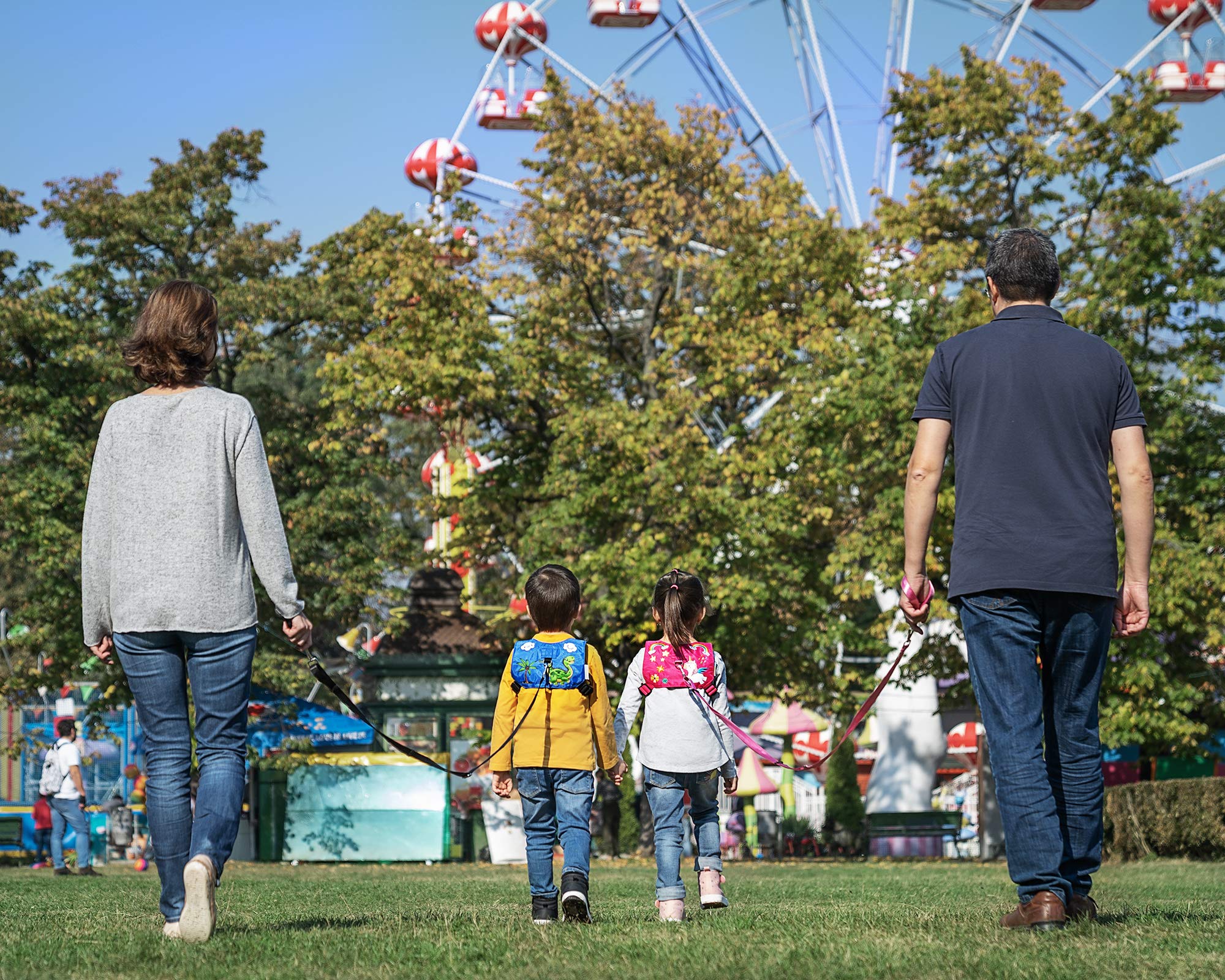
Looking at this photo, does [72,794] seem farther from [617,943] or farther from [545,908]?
[617,943]

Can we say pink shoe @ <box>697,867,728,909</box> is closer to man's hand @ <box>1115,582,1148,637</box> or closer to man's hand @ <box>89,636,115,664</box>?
man's hand @ <box>1115,582,1148,637</box>

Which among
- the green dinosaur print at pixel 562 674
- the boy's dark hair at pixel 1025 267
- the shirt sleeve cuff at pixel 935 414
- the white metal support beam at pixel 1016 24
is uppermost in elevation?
the white metal support beam at pixel 1016 24

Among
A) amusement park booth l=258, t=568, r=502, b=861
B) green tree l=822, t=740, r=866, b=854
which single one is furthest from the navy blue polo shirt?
green tree l=822, t=740, r=866, b=854

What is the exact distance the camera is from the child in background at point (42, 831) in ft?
75.6

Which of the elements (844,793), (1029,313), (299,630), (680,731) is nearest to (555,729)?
(680,731)

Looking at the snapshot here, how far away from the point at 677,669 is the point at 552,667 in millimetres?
834

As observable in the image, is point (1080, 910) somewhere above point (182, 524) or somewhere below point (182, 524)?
below

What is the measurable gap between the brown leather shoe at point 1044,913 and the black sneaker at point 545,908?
1.99m

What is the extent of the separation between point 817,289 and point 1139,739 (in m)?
8.97

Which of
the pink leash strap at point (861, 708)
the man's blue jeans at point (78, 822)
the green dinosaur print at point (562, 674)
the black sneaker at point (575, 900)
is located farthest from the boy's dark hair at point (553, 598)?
the man's blue jeans at point (78, 822)

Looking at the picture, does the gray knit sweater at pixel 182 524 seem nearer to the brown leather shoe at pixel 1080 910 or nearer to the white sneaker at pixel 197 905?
the white sneaker at pixel 197 905

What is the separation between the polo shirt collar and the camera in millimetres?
4828

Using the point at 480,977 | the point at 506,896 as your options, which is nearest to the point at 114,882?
the point at 506,896

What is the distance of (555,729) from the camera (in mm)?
6086
